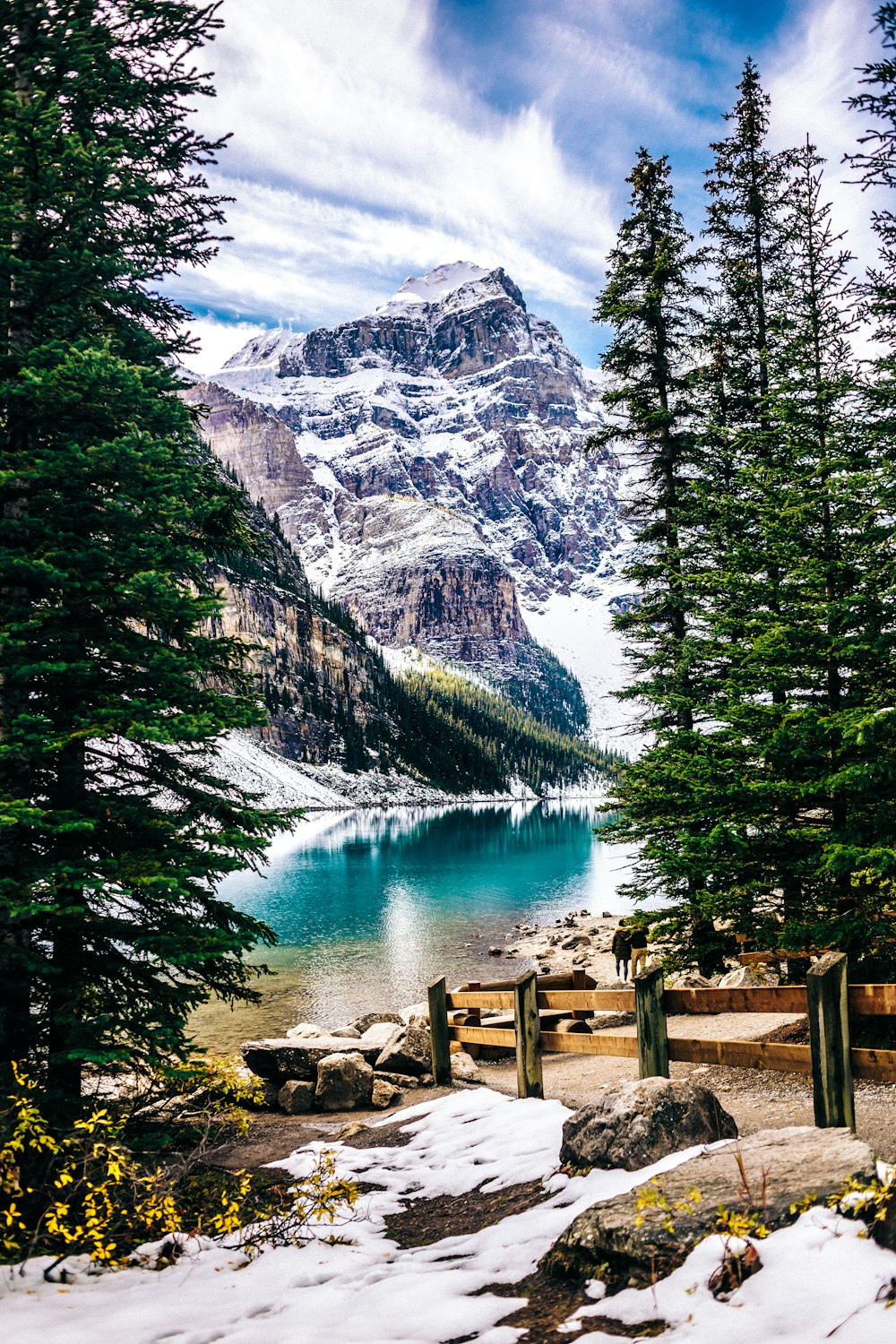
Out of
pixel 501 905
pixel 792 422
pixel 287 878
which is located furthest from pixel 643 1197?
pixel 287 878

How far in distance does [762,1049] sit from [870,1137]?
146 centimetres

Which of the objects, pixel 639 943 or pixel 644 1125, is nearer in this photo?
pixel 644 1125

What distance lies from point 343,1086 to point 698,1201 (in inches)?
302

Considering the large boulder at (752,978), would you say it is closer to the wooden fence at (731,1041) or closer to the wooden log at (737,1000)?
the wooden fence at (731,1041)

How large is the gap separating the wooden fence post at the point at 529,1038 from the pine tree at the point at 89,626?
3051 millimetres

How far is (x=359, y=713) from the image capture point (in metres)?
188

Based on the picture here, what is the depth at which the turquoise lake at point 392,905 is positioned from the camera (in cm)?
2631

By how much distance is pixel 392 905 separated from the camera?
158ft

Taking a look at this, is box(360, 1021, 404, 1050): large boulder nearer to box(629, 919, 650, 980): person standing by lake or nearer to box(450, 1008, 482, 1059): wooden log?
box(450, 1008, 482, 1059): wooden log

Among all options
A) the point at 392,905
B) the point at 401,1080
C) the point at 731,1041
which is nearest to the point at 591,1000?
the point at 731,1041

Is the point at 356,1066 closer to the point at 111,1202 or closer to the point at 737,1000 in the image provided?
the point at 111,1202

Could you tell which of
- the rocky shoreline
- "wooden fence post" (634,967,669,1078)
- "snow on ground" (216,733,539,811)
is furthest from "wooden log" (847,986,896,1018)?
"snow on ground" (216,733,539,811)

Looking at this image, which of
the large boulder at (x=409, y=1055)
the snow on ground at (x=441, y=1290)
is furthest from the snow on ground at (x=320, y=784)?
the snow on ground at (x=441, y=1290)

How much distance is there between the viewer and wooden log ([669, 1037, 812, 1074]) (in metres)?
5.84
